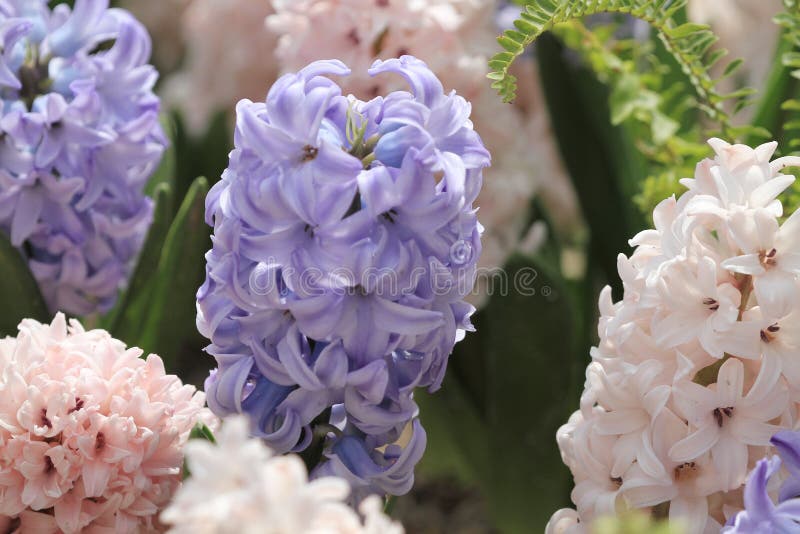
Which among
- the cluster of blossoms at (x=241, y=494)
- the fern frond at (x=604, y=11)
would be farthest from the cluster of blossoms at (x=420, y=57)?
the cluster of blossoms at (x=241, y=494)

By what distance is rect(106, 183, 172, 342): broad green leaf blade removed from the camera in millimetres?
990

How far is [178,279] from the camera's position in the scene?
0.95m

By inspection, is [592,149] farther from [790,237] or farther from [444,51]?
[790,237]

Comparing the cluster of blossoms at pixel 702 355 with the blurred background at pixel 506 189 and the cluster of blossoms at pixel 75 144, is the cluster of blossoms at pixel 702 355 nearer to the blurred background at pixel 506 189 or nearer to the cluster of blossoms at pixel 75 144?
the blurred background at pixel 506 189

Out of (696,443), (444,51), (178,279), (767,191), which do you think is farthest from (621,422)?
(444,51)

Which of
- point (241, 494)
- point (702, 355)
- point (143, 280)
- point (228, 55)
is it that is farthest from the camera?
point (228, 55)

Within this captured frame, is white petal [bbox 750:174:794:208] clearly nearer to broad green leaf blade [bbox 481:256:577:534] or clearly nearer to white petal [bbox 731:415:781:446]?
white petal [bbox 731:415:781:446]

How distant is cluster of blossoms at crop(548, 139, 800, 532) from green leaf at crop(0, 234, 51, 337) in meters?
0.47

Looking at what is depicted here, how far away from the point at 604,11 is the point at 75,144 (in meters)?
0.43

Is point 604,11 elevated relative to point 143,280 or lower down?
elevated

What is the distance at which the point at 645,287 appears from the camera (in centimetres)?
66

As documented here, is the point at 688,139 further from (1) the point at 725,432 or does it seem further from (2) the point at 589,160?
(1) the point at 725,432

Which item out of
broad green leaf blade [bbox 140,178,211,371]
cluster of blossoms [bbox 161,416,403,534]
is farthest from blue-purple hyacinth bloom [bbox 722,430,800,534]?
broad green leaf blade [bbox 140,178,211,371]

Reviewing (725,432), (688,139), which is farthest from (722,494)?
(688,139)
